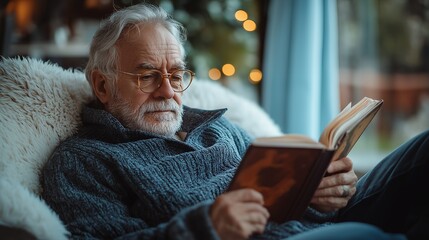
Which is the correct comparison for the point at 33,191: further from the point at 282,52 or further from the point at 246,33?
the point at 246,33

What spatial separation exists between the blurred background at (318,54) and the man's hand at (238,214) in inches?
64.7

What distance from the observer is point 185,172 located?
4.75ft

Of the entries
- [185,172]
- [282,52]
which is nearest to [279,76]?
[282,52]

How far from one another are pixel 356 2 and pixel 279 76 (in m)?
0.79

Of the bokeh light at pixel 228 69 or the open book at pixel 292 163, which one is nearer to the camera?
the open book at pixel 292 163

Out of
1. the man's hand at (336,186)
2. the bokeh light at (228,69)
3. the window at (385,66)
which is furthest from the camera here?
the bokeh light at (228,69)

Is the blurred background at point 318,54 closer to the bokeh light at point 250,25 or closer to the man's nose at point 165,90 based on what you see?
the bokeh light at point 250,25

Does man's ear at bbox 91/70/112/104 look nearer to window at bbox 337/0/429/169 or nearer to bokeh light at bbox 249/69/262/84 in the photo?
bokeh light at bbox 249/69/262/84

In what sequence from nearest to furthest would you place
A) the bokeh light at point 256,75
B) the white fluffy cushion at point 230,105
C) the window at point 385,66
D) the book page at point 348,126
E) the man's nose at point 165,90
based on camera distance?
the book page at point 348,126
the man's nose at point 165,90
the white fluffy cushion at point 230,105
the window at point 385,66
the bokeh light at point 256,75

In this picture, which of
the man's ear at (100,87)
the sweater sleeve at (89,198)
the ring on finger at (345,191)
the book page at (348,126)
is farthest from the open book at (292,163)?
the man's ear at (100,87)

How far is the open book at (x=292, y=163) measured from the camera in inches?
43.3

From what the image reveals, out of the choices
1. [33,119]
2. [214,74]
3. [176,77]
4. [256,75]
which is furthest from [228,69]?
[33,119]

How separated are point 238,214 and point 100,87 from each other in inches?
29.4

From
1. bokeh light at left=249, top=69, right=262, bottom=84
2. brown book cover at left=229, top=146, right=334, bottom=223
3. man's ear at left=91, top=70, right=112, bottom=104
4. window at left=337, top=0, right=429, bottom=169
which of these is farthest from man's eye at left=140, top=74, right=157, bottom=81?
window at left=337, top=0, right=429, bottom=169
